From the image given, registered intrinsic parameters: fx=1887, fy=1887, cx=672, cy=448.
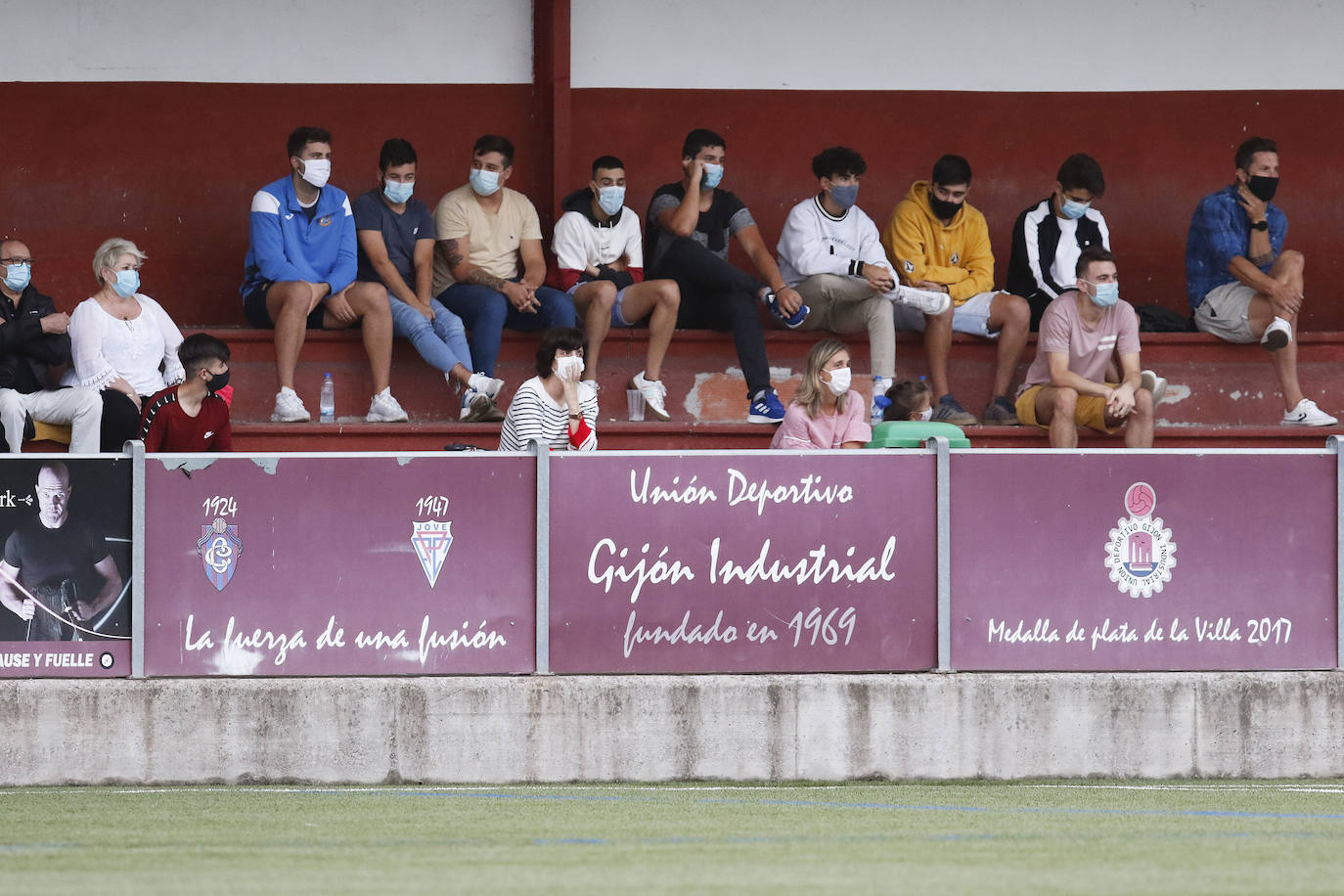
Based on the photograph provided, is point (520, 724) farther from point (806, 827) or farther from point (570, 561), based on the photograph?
point (806, 827)

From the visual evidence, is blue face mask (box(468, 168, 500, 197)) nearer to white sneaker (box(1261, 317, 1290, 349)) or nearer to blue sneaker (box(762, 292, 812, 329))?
blue sneaker (box(762, 292, 812, 329))

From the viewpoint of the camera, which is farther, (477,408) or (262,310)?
(262,310)

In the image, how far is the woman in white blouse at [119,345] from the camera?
31.9ft

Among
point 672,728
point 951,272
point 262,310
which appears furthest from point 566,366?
point 951,272

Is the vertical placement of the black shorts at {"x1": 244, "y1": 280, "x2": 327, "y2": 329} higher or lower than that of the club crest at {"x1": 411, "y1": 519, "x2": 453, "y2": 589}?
higher

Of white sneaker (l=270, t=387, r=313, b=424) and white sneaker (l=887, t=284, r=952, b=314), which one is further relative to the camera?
white sneaker (l=887, t=284, r=952, b=314)

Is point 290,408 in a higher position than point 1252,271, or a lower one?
lower

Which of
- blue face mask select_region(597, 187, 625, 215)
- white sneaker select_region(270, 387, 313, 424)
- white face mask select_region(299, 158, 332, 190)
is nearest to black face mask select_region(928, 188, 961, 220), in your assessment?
blue face mask select_region(597, 187, 625, 215)

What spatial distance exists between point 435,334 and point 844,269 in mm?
2438

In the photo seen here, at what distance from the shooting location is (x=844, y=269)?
11.2 metres

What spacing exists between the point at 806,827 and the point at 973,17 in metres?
8.06

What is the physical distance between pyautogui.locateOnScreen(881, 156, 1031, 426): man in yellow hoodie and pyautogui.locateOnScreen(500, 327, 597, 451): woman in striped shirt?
267cm

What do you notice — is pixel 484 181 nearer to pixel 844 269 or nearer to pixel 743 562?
pixel 844 269

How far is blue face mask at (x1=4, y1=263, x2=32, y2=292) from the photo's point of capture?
33.0ft
